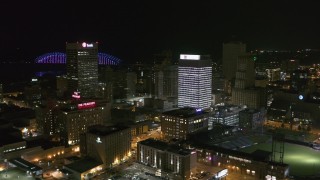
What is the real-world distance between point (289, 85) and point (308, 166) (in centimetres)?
3480

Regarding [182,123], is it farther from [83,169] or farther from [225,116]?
[83,169]

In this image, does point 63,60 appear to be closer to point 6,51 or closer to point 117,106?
point 6,51

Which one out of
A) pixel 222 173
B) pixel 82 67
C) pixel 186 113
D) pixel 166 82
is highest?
pixel 82 67

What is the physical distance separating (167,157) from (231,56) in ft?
149

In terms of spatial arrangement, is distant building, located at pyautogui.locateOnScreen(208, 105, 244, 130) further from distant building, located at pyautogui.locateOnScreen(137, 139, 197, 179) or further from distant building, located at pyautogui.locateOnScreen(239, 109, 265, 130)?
distant building, located at pyautogui.locateOnScreen(137, 139, 197, 179)

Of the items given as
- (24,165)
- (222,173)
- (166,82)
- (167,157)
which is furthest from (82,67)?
(222,173)

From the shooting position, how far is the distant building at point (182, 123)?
3900 centimetres

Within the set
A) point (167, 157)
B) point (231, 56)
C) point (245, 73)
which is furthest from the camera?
point (231, 56)

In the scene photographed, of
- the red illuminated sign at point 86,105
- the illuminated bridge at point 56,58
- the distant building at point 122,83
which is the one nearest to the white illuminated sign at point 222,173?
the red illuminated sign at point 86,105

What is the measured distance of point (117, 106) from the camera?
54.9 metres

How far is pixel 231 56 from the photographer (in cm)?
7138

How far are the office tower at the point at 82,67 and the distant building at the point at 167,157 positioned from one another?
27.9 m

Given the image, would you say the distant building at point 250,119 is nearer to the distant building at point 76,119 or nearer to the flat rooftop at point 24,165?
the distant building at point 76,119

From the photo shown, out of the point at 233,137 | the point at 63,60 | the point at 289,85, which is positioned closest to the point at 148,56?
the point at 63,60
